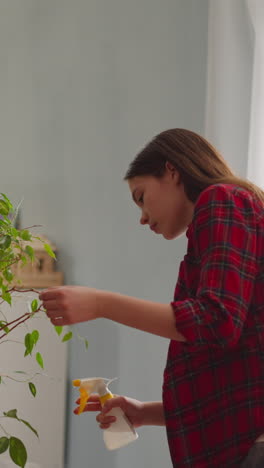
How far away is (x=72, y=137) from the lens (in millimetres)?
2693

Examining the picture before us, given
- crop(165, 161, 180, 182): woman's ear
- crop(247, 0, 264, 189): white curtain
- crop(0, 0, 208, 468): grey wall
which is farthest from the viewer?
crop(0, 0, 208, 468): grey wall

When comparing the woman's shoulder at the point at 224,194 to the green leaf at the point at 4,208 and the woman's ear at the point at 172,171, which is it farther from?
the green leaf at the point at 4,208

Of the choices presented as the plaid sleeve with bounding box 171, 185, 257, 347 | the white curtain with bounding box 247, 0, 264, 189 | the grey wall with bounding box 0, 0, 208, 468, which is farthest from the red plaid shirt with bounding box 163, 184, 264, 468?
the grey wall with bounding box 0, 0, 208, 468

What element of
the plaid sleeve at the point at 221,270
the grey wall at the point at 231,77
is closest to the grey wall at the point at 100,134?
the grey wall at the point at 231,77

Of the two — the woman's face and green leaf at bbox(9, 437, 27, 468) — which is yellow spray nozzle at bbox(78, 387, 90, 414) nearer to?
green leaf at bbox(9, 437, 27, 468)

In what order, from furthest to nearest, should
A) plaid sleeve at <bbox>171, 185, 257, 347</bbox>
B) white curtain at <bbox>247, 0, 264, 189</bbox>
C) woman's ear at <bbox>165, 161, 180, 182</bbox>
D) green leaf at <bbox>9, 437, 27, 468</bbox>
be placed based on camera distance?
white curtain at <bbox>247, 0, 264, 189</bbox>
woman's ear at <bbox>165, 161, 180, 182</bbox>
green leaf at <bbox>9, 437, 27, 468</bbox>
plaid sleeve at <bbox>171, 185, 257, 347</bbox>

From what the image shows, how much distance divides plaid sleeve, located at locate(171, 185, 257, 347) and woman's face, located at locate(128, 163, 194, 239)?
0.50 feet

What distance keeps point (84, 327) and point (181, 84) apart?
91 centimetres

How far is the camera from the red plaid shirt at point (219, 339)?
105 cm

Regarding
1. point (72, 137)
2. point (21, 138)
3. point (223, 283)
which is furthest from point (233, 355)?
point (21, 138)

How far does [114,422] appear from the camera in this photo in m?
1.37

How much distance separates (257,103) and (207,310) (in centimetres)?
98

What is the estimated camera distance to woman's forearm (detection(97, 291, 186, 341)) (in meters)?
1.07

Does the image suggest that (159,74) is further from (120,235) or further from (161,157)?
(161,157)
